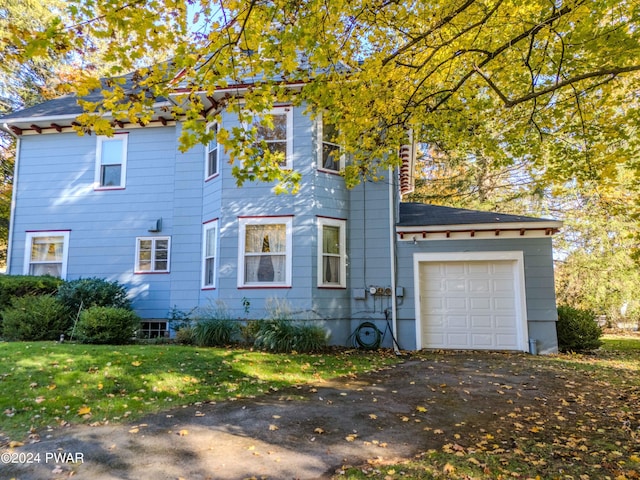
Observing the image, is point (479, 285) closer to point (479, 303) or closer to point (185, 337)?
point (479, 303)

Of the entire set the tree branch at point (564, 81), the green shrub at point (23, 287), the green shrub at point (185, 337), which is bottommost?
the green shrub at point (185, 337)

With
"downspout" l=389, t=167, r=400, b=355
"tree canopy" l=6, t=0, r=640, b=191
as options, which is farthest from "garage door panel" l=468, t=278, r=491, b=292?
"tree canopy" l=6, t=0, r=640, b=191

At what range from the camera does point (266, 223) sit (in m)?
9.70

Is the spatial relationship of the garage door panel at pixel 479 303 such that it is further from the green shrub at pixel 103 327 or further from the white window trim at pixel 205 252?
the green shrub at pixel 103 327

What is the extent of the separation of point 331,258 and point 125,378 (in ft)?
17.5

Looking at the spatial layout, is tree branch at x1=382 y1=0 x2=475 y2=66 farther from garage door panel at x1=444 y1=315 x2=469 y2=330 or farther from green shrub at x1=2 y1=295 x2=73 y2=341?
green shrub at x1=2 y1=295 x2=73 y2=341

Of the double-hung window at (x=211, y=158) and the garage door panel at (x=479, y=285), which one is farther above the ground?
the double-hung window at (x=211, y=158)

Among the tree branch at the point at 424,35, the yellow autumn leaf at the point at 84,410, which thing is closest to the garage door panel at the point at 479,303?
the tree branch at the point at 424,35

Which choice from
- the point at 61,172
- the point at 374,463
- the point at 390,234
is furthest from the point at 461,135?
the point at 61,172

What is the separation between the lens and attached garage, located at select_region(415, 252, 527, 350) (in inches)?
376

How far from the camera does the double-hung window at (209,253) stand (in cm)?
1018

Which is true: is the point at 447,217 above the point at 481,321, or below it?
above

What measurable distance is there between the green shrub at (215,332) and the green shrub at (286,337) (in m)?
0.69

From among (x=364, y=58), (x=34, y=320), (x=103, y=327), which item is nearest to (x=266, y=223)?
(x=103, y=327)
